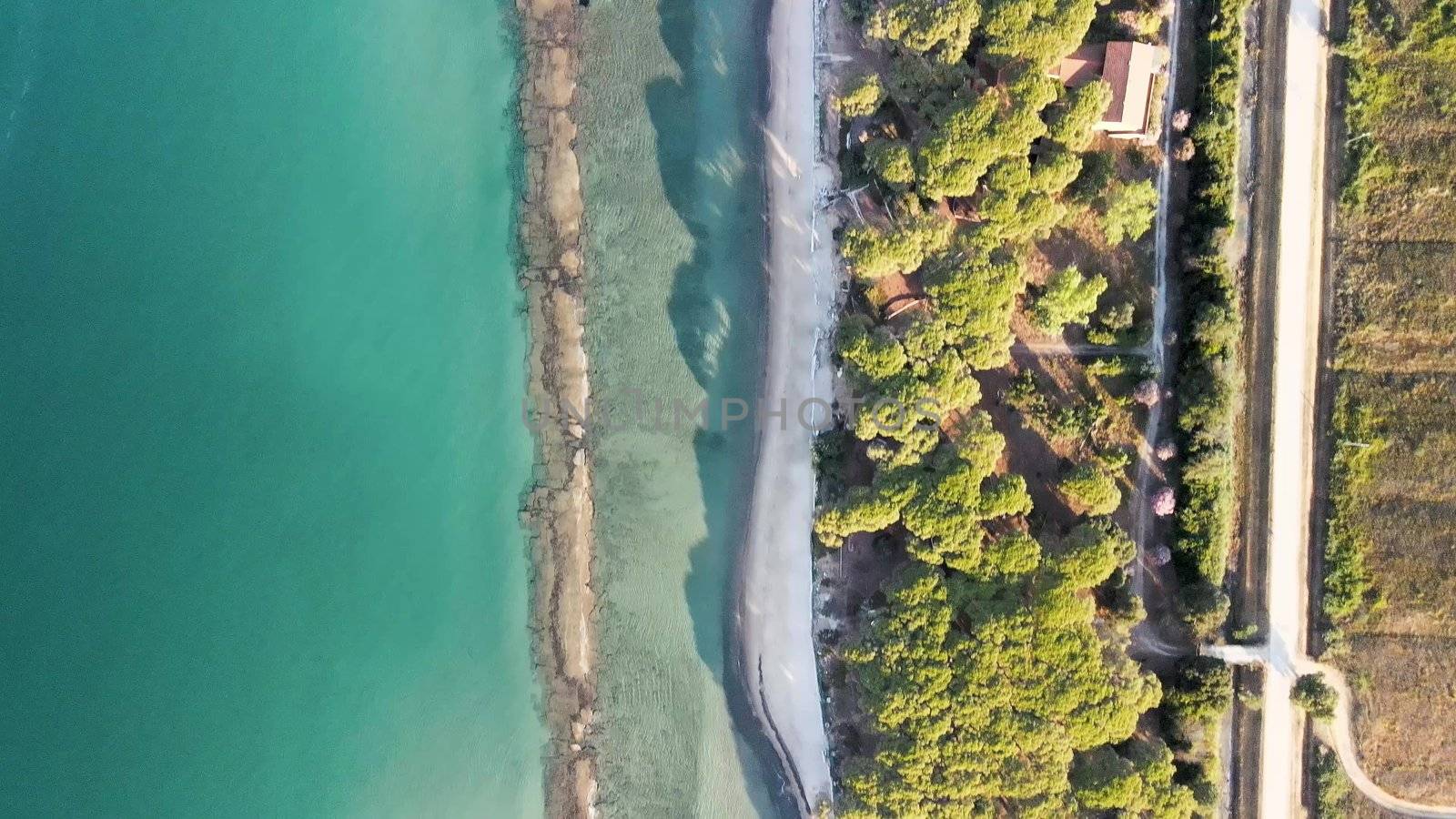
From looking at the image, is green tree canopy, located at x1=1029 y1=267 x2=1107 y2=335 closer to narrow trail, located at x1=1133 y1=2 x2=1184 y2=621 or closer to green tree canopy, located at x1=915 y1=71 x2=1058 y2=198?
narrow trail, located at x1=1133 y1=2 x2=1184 y2=621

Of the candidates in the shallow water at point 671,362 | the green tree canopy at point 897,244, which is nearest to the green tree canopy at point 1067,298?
the green tree canopy at point 897,244

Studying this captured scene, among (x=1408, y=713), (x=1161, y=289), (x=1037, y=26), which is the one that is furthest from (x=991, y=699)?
(x=1037, y=26)

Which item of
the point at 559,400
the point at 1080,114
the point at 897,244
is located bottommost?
the point at 559,400

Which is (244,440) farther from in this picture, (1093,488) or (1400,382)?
(1400,382)

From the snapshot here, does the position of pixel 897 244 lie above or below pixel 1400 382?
above

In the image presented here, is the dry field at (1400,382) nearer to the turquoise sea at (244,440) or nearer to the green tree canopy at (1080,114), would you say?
the green tree canopy at (1080,114)

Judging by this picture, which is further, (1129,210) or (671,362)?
(671,362)

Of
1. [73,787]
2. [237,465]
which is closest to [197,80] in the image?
[237,465]
